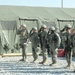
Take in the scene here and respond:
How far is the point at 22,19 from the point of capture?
20.2 meters

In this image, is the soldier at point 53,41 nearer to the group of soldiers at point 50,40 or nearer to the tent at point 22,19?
the group of soldiers at point 50,40

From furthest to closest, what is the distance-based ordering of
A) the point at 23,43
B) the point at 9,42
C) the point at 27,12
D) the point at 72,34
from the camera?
the point at 27,12 → the point at 9,42 → the point at 23,43 → the point at 72,34

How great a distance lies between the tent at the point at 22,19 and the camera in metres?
19.7

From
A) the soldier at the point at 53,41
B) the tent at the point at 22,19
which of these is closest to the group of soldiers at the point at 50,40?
the soldier at the point at 53,41

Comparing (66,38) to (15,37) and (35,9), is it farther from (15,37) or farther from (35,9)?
(35,9)

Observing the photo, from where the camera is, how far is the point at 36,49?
15383 mm

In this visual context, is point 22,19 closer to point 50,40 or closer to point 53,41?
point 50,40

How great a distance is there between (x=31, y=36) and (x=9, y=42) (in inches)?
178

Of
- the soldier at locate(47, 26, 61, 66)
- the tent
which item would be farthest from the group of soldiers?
the tent

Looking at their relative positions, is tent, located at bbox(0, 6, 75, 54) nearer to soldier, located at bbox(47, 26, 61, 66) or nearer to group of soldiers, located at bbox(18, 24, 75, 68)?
group of soldiers, located at bbox(18, 24, 75, 68)

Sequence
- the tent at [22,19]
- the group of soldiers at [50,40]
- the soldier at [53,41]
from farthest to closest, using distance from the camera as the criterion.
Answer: the tent at [22,19], the soldier at [53,41], the group of soldiers at [50,40]

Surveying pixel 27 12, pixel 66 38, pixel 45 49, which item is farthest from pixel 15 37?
pixel 66 38

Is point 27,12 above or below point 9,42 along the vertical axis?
above

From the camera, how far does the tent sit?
1967cm
